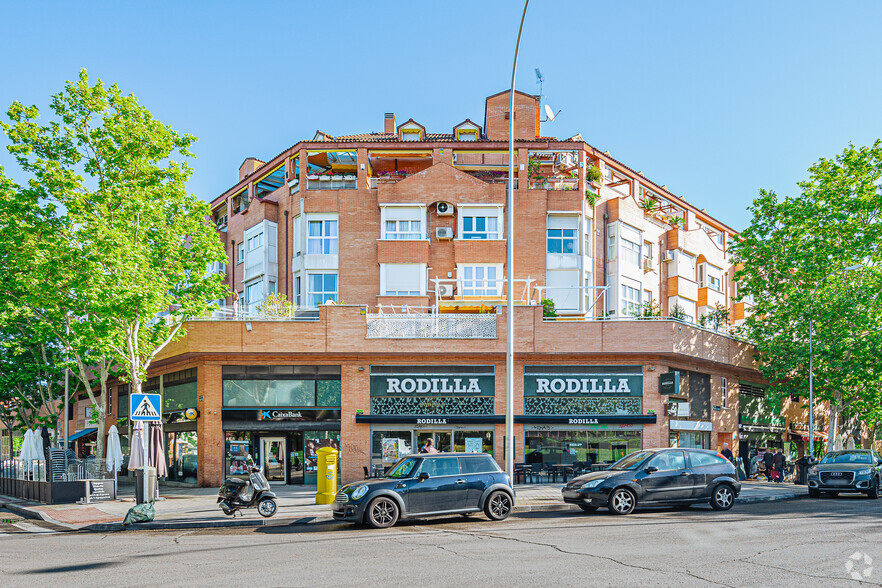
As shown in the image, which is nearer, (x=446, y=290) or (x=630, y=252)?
(x=446, y=290)

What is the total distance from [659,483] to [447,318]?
37.0 ft

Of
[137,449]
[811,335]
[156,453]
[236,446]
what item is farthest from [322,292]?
[811,335]

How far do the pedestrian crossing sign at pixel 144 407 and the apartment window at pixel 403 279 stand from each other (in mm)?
17599

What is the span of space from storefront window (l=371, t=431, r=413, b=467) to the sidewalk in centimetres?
301

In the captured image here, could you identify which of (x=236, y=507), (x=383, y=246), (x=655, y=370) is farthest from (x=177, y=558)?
(x=383, y=246)

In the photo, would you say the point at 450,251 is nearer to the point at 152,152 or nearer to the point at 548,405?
the point at 548,405

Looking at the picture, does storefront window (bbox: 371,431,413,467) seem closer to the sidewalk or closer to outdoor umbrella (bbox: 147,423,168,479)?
the sidewalk

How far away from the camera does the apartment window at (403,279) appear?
3488 centimetres

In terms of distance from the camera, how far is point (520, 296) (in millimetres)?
34875

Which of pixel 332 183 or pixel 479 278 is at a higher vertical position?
pixel 332 183

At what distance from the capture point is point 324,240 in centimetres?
3600

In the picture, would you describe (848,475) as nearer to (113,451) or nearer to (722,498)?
(722,498)

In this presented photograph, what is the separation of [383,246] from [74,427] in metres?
24.0

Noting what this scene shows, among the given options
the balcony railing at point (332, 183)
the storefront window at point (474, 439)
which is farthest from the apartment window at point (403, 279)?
the storefront window at point (474, 439)
